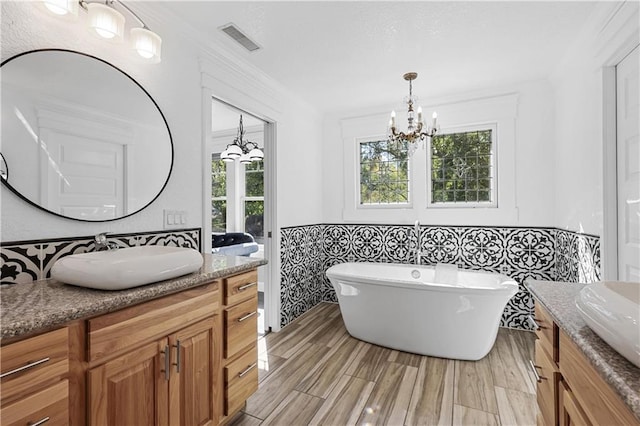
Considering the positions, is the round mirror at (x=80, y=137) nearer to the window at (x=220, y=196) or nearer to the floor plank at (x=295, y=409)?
the floor plank at (x=295, y=409)

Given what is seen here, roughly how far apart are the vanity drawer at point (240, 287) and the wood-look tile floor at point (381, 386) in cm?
74

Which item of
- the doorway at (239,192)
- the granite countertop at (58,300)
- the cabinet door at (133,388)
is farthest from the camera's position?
the doorway at (239,192)

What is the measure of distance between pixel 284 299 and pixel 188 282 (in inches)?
75.1

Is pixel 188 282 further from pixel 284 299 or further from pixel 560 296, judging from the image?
pixel 284 299

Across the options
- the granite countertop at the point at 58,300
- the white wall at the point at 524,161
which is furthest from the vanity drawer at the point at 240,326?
the white wall at the point at 524,161

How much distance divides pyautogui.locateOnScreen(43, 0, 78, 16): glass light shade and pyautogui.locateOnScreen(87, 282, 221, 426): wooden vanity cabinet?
51.9 inches

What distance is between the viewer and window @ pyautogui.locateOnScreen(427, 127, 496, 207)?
3.22 metres

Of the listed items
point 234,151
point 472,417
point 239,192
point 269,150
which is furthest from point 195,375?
point 239,192

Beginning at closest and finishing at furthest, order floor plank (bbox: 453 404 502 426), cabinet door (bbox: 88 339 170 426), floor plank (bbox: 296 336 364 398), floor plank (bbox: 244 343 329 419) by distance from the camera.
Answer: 1. cabinet door (bbox: 88 339 170 426)
2. floor plank (bbox: 453 404 502 426)
3. floor plank (bbox: 244 343 329 419)
4. floor plank (bbox: 296 336 364 398)

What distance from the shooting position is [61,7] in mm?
1268

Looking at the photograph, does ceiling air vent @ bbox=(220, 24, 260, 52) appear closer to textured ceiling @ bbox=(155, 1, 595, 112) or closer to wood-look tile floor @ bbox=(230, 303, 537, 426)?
textured ceiling @ bbox=(155, 1, 595, 112)

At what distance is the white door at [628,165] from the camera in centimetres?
170

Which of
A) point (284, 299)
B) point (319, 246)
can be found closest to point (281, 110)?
point (319, 246)

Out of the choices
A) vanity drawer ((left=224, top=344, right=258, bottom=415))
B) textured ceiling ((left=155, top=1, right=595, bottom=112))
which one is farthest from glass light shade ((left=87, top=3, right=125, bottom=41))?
vanity drawer ((left=224, top=344, right=258, bottom=415))
